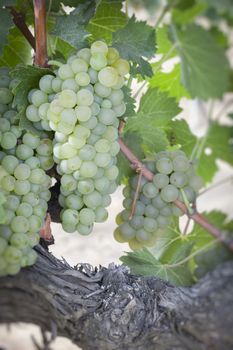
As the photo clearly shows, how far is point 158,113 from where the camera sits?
1.00 m

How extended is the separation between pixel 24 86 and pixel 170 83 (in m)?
0.26

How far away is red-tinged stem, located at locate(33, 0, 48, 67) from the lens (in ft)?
2.78

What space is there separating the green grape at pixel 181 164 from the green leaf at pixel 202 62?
8.4 inches

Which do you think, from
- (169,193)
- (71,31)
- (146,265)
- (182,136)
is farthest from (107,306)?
(71,31)

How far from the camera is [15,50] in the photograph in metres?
1.02

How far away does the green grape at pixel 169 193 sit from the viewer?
0.90m

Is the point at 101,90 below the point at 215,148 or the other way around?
the other way around

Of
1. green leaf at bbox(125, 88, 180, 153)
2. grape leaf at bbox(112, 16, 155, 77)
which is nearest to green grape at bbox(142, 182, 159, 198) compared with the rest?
green leaf at bbox(125, 88, 180, 153)

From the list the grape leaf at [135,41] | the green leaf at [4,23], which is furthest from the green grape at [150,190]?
the green leaf at [4,23]

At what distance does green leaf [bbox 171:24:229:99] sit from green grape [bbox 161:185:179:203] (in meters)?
0.23

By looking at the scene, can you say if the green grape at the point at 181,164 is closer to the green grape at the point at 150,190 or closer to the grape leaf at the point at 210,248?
the green grape at the point at 150,190

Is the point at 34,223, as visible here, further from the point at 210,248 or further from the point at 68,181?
the point at 210,248

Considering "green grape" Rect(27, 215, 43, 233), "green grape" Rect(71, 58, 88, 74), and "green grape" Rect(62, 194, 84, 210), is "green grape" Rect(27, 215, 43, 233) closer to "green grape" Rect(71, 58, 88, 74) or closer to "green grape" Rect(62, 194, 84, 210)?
"green grape" Rect(62, 194, 84, 210)

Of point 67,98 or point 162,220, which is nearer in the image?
point 67,98
